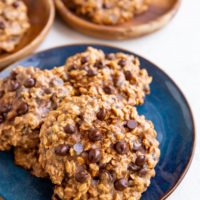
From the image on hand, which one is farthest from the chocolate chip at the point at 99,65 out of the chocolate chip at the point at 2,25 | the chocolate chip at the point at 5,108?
the chocolate chip at the point at 2,25

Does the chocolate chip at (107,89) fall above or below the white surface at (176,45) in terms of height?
above

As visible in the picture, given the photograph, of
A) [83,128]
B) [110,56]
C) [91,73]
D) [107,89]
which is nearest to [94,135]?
[83,128]

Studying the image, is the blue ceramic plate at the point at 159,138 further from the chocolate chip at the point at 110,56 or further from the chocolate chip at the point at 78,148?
the chocolate chip at the point at 78,148

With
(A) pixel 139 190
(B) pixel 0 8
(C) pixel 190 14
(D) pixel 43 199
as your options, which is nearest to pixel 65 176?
(D) pixel 43 199

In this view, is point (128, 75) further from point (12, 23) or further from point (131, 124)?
point (12, 23)

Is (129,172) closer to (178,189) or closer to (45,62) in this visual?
(178,189)

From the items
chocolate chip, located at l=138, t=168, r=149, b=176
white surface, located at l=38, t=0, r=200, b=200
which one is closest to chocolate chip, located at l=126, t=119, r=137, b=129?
chocolate chip, located at l=138, t=168, r=149, b=176

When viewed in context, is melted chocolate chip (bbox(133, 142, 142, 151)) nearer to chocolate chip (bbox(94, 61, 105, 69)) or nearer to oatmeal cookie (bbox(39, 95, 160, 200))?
oatmeal cookie (bbox(39, 95, 160, 200))
